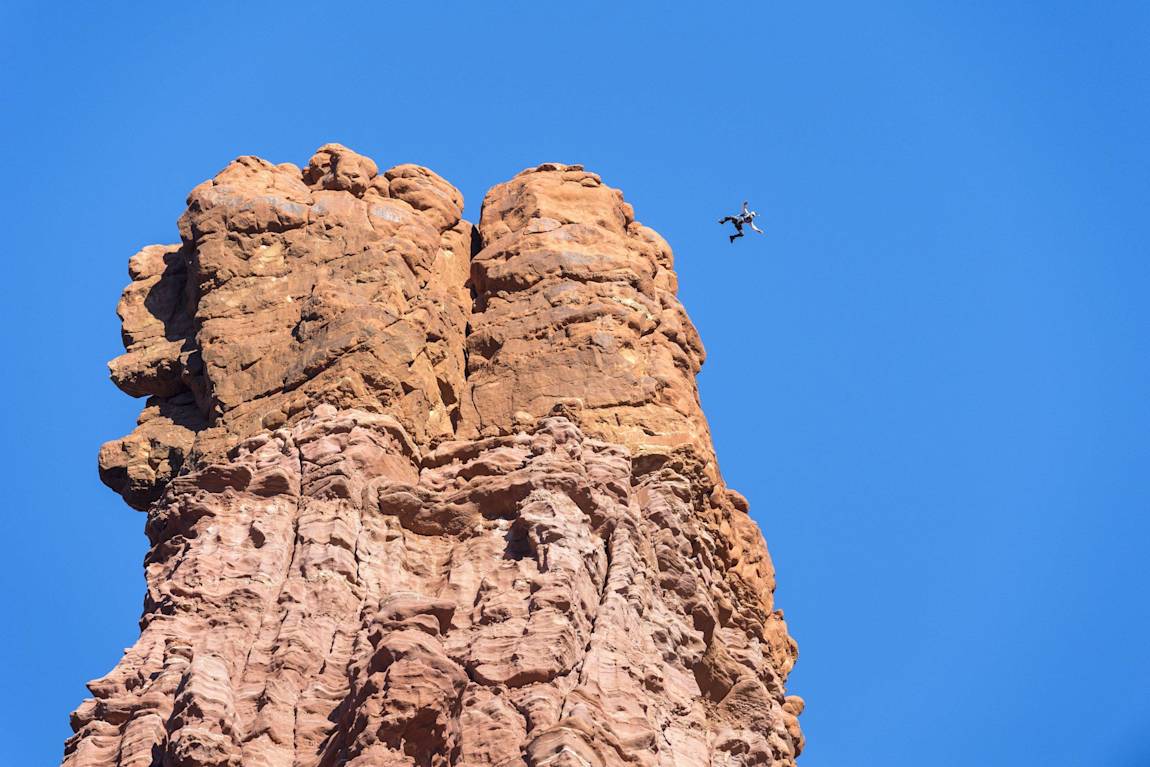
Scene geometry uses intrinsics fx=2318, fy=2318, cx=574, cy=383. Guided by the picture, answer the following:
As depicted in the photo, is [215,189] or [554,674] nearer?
[554,674]

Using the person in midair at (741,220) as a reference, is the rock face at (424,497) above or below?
below

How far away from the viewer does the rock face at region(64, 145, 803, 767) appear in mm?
29016

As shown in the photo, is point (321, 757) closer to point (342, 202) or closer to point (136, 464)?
point (136, 464)

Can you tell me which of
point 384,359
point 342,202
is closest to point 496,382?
point 384,359

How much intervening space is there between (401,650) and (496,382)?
9846 millimetres

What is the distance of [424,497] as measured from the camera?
1337 inches

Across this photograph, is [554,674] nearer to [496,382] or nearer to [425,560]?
[425,560]

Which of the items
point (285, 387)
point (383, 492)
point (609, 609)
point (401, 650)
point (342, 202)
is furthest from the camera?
point (342, 202)

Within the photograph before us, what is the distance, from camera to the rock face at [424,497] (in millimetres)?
29016

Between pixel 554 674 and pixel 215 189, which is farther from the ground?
pixel 215 189

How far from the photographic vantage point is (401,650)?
28.2 metres

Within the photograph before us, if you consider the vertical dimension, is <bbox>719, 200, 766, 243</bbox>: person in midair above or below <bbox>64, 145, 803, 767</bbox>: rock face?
above

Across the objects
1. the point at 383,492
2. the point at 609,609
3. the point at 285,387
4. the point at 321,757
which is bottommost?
the point at 321,757

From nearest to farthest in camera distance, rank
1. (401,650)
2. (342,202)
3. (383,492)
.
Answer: (401,650) < (383,492) < (342,202)
